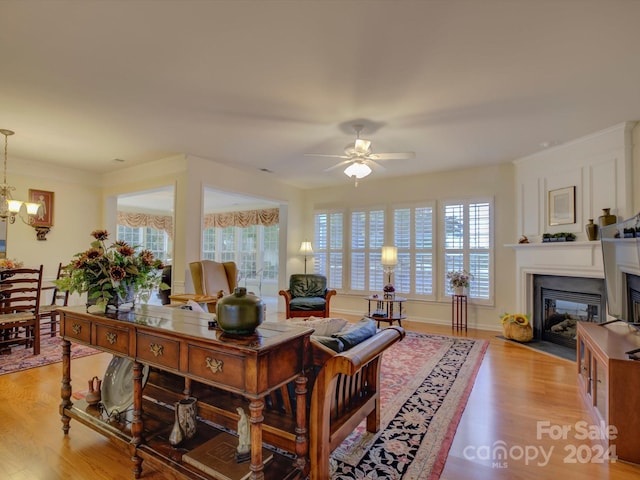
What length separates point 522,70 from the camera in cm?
265

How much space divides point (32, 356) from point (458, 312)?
612 cm

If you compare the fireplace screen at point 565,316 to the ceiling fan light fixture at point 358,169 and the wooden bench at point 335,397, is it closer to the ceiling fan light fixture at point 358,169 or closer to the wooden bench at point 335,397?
the ceiling fan light fixture at point 358,169

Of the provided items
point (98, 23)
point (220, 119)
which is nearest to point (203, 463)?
point (98, 23)

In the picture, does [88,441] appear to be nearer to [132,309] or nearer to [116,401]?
[116,401]

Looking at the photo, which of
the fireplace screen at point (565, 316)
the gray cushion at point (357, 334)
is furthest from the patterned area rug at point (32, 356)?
the fireplace screen at point (565, 316)

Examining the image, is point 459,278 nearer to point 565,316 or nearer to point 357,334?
point 565,316

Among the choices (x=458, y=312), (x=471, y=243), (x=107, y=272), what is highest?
(x=471, y=243)

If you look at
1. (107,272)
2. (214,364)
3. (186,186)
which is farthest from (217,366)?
(186,186)

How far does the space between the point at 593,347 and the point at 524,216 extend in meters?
2.90

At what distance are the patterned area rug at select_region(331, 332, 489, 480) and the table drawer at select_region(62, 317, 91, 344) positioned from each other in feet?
5.93

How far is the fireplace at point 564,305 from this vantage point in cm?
418

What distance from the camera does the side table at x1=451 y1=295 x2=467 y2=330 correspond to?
555cm

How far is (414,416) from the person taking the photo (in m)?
2.62

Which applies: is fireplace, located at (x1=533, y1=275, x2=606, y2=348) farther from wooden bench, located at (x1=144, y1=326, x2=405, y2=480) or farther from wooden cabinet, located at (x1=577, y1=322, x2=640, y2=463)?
wooden bench, located at (x1=144, y1=326, x2=405, y2=480)
